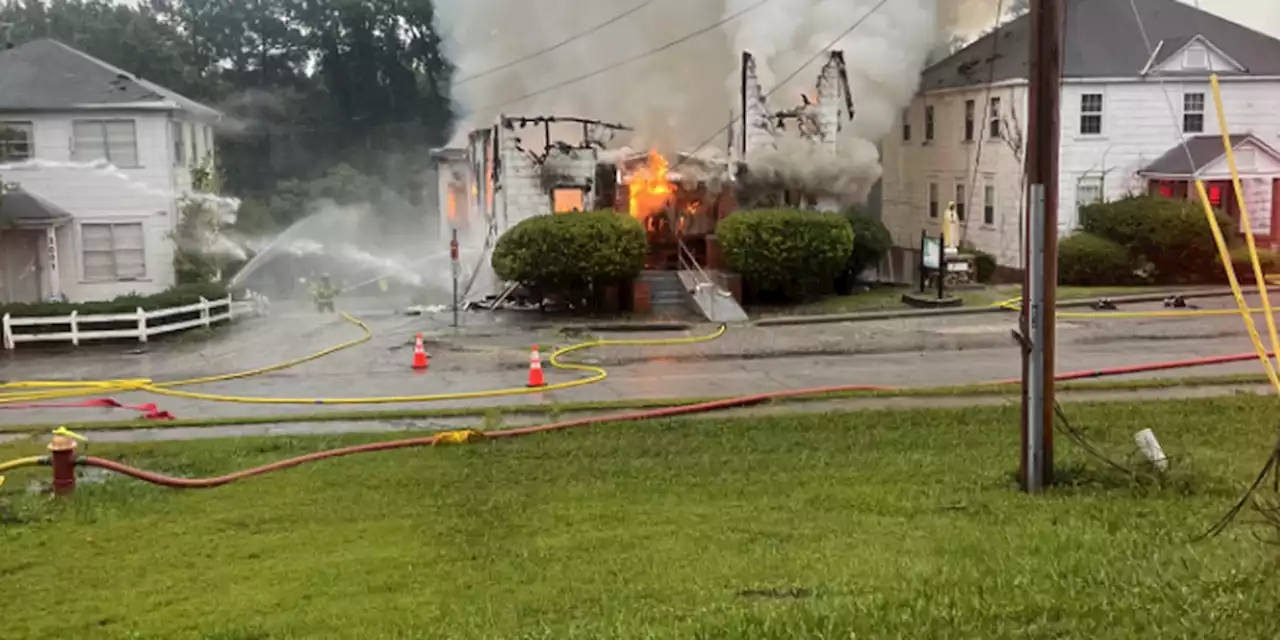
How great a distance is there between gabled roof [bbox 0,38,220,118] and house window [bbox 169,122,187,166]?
48 centimetres

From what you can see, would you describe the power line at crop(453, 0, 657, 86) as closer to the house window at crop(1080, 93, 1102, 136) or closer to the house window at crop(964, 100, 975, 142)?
the house window at crop(964, 100, 975, 142)

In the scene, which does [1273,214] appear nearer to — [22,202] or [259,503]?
[259,503]

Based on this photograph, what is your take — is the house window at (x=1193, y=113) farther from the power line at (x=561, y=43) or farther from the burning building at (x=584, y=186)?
the power line at (x=561, y=43)

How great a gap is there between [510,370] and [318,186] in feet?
77.8

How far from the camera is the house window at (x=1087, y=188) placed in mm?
25094

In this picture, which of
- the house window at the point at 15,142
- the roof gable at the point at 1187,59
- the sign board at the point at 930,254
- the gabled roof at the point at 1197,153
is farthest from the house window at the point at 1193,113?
the house window at the point at 15,142

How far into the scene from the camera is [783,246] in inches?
836

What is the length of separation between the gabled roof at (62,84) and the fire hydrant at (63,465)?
16230 millimetres

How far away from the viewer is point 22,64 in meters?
22.9

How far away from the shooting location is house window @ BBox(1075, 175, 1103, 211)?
82.3 ft

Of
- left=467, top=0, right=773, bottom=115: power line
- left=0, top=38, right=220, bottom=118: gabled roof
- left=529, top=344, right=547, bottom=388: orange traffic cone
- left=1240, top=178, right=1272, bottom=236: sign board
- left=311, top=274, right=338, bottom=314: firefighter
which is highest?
left=467, top=0, right=773, bottom=115: power line

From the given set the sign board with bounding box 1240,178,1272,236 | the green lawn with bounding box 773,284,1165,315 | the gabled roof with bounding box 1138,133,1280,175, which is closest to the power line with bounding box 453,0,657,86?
the green lawn with bounding box 773,284,1165,315

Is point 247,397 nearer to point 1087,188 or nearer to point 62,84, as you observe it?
point 62,84

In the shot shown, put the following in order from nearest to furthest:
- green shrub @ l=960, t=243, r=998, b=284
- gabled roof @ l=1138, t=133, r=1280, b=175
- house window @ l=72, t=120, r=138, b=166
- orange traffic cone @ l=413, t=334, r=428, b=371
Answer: orange traffic cone @ l=413, t=334, r=428, b=371
house window @ l=72, t=120, r=138, b=166
gabled roof @ l=1138, t=133, r=1280, b=175
green shrub @ l=960, t=243, r=998, b=284
